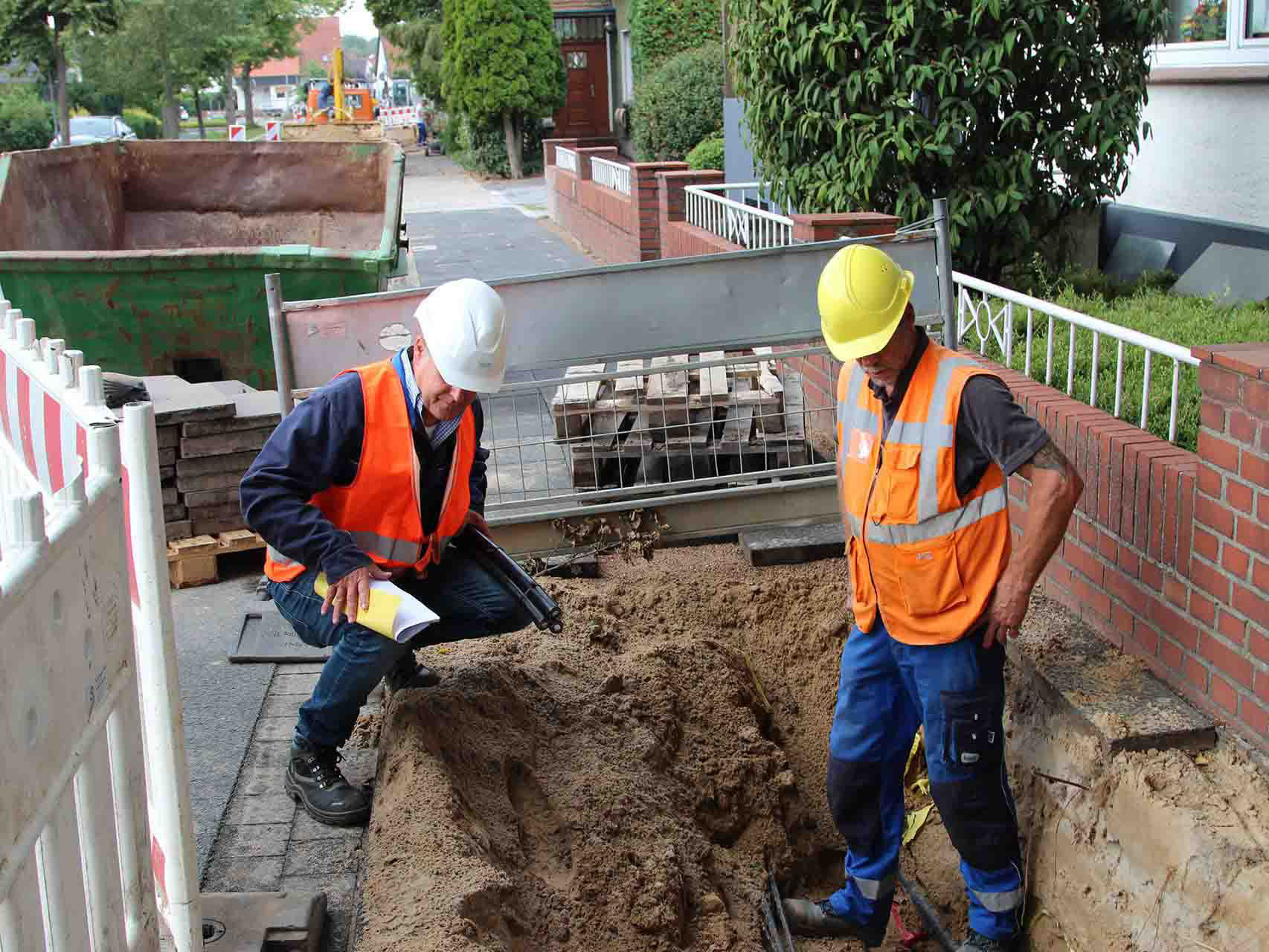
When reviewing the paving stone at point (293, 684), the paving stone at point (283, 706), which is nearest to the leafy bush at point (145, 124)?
the paving stone at point (293, 684)

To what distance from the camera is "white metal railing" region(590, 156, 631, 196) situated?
1550 centimetres

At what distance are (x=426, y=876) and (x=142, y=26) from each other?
44.3 m

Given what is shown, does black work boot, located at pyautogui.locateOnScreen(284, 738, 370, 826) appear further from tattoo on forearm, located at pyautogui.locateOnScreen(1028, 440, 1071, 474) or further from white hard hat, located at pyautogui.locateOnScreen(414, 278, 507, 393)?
tattoo on forearm, located at pyautogui.locateOnScreen(1028, 440, 1071, 474)

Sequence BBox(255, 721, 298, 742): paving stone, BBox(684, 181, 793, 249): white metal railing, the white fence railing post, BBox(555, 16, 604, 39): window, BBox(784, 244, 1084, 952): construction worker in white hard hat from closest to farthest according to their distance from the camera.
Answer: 1. the white fence railing post
2. BBox(784, 244, 1084, 952): construction worker in white hard hat
3. BBox(255, 721, 298, 742): paving stone
4. BBox(684, 181, 793, 249): white metal railing
5. BBox(555, 16, 604, 39): window

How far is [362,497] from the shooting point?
3.77 m

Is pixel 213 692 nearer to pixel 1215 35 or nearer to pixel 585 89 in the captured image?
pixel 1215 35

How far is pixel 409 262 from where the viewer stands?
12273mm

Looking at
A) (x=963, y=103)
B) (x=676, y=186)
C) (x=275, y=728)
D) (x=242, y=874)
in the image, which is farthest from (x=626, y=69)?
(x=242, y=874)

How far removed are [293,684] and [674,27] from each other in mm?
24306

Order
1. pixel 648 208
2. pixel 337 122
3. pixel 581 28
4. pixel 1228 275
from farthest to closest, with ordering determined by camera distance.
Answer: pixel 581 28, pixel 337 122, pixel 648 208, pixel 1228 275

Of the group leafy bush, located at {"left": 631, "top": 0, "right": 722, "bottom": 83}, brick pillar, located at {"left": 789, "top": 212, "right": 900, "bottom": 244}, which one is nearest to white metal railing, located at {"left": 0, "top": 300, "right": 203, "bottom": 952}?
brick pillar, located at {"left": 789, "top": 212, "right": 900, "bottom": 244}

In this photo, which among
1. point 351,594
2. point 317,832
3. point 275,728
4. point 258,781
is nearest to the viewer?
point 351,594

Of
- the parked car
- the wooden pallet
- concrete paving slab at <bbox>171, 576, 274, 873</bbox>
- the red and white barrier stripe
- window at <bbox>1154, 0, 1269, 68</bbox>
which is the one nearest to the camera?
the red and white barrier stripe

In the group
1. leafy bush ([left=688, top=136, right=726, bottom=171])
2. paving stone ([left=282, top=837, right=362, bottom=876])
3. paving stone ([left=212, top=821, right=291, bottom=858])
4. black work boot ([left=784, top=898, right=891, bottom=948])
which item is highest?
leafy bush ([left=688, top=136, right=726, bottom=171])
